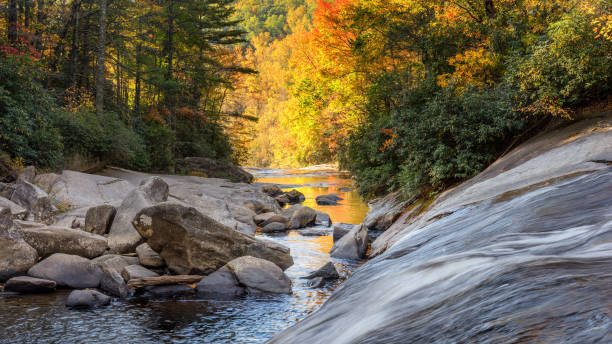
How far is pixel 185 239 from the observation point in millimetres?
9328

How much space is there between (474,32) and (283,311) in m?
11.1

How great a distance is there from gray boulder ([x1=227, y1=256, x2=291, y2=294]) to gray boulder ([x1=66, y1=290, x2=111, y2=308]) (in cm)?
227

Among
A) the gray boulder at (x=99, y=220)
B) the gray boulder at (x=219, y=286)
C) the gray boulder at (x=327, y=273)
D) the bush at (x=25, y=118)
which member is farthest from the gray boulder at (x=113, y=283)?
the bush at (x=25, y=118)

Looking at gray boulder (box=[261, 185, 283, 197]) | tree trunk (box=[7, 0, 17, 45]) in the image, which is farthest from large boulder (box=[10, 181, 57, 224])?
gray boulder (box=[261, 185, 283, 197])

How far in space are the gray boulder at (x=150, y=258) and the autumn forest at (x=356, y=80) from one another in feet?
20.9

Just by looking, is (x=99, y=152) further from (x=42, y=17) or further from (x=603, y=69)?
(x=603, y=69)

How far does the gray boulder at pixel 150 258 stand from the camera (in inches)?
373

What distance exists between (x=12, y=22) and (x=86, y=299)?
15.3 m

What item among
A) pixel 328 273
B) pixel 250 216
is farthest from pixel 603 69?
pixel 250 216

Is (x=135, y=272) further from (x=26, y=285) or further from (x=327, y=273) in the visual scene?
(x=327, y=273)

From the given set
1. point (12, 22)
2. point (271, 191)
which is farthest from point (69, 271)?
point (271, 191)

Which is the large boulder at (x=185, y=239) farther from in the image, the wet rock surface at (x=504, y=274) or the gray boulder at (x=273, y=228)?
the gray boulder at (x=273, y=228)

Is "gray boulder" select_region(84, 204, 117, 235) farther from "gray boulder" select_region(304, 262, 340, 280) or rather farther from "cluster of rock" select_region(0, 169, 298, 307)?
"gray boulder" select_region(304, 262, 340, 280)

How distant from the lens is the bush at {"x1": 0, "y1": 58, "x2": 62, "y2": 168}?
14.3m
